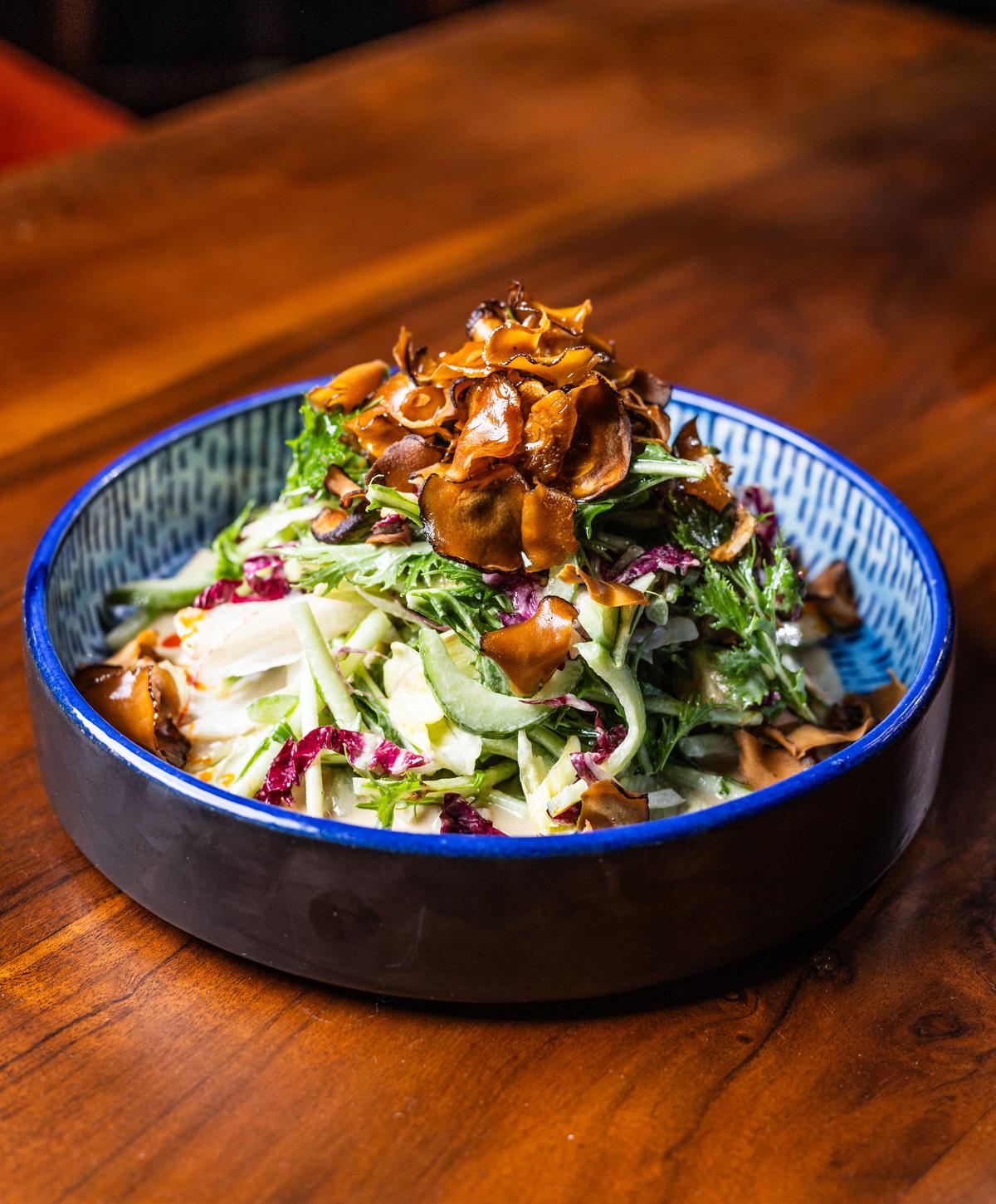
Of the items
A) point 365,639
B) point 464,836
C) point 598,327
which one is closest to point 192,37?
point 598,327

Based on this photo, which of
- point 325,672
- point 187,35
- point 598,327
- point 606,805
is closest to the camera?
point 606,805

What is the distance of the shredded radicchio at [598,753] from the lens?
3.32ft

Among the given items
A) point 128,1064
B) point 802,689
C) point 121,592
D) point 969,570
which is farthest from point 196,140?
point 128,1064

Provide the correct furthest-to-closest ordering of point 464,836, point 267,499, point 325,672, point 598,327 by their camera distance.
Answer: point 598,327 < point 267,499 < point 325,672 < point 464,836

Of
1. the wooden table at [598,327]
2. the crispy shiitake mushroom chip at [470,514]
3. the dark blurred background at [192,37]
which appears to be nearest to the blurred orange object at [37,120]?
the wooden table at [598,327]

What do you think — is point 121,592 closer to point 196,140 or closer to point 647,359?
point 647,359

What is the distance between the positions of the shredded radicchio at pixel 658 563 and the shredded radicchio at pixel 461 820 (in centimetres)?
21

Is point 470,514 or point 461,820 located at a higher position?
point 470,514

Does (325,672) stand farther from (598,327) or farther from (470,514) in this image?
(598,327)

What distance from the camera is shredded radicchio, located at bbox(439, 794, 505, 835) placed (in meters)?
1.00

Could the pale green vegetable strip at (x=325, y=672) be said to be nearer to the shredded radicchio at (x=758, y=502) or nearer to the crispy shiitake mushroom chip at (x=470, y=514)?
the crispy shiitake mushroom chip at (x=470, y=514)

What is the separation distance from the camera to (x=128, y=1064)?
919 mm

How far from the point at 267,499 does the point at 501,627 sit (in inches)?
20.9

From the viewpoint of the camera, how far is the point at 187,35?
4.70 meters
